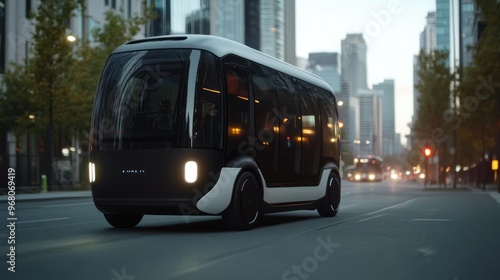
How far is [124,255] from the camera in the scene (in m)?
8.05

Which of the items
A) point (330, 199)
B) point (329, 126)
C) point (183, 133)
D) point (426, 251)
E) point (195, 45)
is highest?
point (195, 45)

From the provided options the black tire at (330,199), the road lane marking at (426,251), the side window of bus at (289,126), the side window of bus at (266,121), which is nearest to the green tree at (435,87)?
the black tire at (330,199)

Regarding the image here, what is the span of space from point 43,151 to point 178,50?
37967mm

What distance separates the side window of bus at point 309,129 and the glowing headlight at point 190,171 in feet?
12.4

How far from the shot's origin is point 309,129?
14234mm

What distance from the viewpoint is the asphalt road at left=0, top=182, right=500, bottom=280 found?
271 inches

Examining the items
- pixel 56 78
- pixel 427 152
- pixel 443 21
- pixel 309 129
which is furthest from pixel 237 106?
pixel 443 21

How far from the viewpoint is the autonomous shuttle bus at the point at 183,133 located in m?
10.5

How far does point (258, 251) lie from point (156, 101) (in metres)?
3.30

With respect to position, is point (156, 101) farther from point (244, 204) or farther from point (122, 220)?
point (122, 220)

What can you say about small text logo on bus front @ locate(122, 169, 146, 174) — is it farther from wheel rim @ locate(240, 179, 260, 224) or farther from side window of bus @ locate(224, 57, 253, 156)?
wheel rim @ locate(240, 179, 260, 224)

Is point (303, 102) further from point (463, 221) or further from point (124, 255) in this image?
point (124, 255)

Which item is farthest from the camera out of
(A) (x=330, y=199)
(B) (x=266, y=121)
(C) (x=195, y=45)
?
(A) (x=330, y=199)

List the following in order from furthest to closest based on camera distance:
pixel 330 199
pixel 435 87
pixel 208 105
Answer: pixel 435 87
pixel 330 199
pixel 208 105
